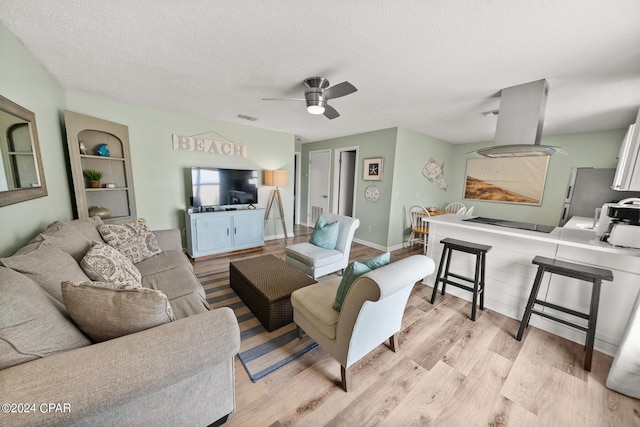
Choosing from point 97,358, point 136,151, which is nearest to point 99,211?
point 136,151

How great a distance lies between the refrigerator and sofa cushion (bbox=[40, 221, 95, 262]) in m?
6.41

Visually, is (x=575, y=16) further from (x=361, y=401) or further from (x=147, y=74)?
(x=147, y=74)

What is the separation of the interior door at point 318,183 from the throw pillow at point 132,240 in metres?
3.59

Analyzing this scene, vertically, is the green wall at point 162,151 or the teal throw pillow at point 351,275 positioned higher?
the green wall at point 162,151

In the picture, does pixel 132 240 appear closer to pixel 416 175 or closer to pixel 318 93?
pixel 318 93

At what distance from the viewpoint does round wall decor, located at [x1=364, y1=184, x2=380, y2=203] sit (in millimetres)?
4367

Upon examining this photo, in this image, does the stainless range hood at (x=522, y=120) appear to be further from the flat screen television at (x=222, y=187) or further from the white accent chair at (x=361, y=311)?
the flat screen television at (x=222, y=187)

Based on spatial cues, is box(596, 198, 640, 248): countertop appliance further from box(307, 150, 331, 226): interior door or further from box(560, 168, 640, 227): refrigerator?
box(307, 150, 331, 226): interior door

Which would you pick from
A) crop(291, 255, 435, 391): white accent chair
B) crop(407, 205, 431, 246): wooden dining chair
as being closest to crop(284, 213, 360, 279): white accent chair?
crop(291, 255, 435, 391): white accent chair

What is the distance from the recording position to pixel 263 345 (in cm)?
Answer: 179

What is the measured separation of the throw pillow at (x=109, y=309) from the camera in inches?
36.6

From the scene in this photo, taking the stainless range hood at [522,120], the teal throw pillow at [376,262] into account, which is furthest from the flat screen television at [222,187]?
the stainless range hood at [522,120]

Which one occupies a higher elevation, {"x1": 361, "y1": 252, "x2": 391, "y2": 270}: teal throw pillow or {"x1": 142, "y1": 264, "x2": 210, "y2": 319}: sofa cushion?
{"x1": 361, "y1": 252, "x2": 391, "y2": 270}: teal throw pillow

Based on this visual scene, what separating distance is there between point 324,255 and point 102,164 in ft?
10.1
